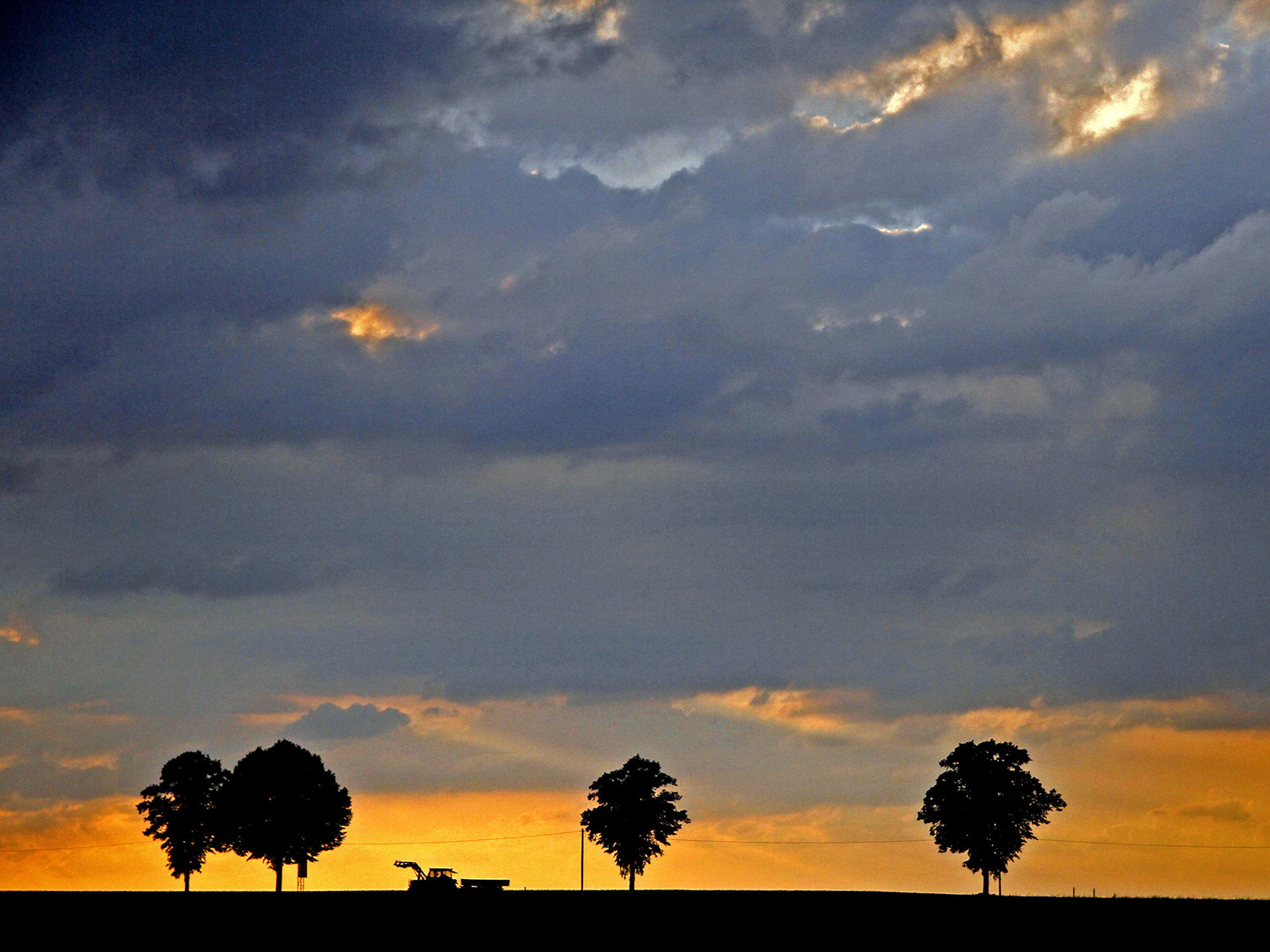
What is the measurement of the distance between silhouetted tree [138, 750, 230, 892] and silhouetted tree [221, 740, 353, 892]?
11.1ft

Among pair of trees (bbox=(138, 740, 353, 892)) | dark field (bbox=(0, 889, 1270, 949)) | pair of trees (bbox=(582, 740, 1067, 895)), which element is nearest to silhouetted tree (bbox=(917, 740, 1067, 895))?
pair of trees (bbox=(582, 740, 1067, 895))

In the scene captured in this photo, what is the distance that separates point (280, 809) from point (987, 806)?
241ft

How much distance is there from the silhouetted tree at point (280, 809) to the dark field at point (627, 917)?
42474mm

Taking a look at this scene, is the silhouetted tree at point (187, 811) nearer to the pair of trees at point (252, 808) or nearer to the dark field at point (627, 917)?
the pair of trees at point (252, 808)

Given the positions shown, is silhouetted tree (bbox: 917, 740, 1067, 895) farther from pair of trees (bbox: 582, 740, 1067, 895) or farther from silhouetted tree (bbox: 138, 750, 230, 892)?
silhouetted tree (bbox: 138, 750, 230, 892)

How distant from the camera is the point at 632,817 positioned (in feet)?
532

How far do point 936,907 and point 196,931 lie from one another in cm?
4806

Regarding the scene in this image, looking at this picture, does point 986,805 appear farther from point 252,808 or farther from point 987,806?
point 252,808

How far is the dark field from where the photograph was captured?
232 feet

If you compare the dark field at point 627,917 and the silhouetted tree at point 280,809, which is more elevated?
the silhouetted tree at point 280,809

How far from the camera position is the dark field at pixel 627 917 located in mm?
70750

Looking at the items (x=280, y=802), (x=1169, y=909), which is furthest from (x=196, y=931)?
(x=280, y=802)

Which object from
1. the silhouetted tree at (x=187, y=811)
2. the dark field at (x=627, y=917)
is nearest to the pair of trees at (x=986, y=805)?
the dark field at (x=627, y=917)

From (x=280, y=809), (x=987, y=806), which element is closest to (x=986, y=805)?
(x=987, y=806)
